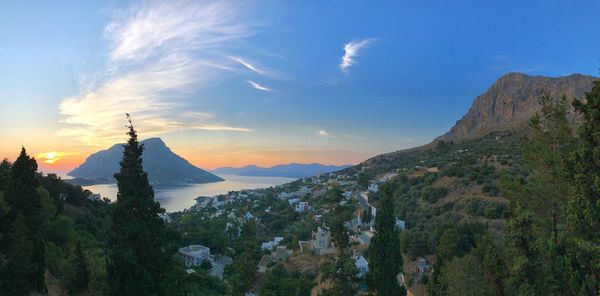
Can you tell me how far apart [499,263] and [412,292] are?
10324 mm

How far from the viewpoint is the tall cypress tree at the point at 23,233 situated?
9875mm

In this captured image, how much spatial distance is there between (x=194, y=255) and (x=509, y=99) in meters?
98.0

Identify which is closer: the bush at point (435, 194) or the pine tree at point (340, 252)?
the pine tree at point (340, 252)

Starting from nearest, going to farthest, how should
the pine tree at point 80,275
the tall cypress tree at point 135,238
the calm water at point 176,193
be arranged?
1. the tall cypress tree at point 135,238
2. the pine tree at point 80,275
3. the calm water at point 176,193

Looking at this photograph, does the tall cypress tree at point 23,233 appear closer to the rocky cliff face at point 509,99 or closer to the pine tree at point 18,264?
the pine tree at point 18,264

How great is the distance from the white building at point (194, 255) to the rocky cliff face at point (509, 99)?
67579 mm

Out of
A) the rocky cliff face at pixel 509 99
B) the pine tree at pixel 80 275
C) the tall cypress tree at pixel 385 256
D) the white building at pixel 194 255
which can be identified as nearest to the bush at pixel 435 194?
the tall cypress tree at pixel 385 256

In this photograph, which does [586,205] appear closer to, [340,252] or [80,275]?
[340,252]

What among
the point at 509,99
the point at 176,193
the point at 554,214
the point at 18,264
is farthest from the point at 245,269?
the point at 176,193

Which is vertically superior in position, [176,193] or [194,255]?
[176,193]

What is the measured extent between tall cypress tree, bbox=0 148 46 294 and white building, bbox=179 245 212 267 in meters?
24.0

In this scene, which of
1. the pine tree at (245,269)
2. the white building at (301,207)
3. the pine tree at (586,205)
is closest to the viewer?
the pine tree at (586,205)

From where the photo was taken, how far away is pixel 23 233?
10250mm

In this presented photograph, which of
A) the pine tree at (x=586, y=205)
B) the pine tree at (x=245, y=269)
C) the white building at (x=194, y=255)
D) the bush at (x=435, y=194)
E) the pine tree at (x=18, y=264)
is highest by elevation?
the pine tree at (x=586, y=205)
